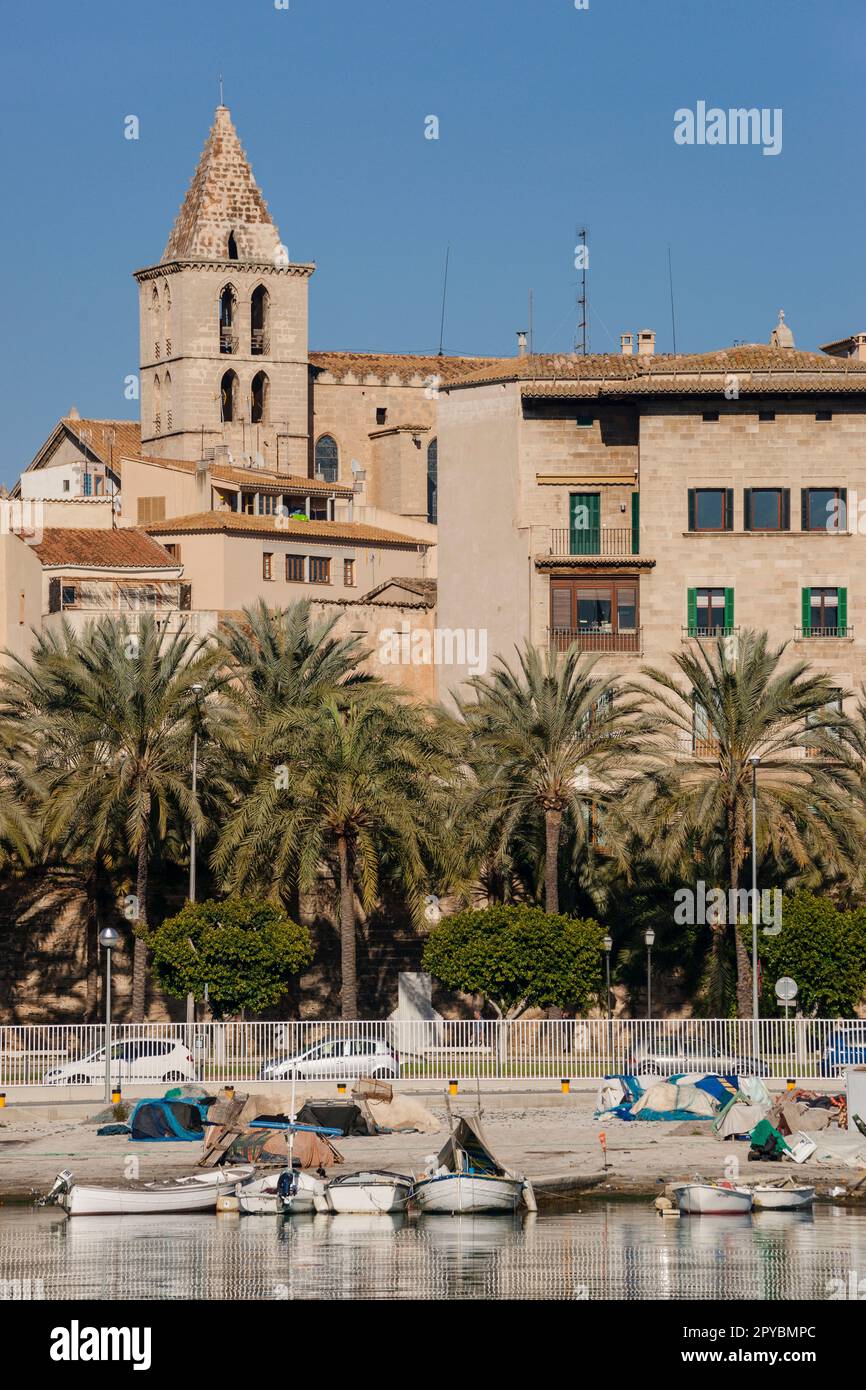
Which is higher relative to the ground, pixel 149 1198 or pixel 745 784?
pixel 745 784

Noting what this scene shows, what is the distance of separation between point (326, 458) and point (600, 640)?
52.3 meters

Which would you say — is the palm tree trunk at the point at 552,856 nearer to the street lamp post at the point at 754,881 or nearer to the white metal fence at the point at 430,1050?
the street lamp post at the point at 754,881

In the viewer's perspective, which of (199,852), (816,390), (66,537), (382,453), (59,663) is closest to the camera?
(59,663)

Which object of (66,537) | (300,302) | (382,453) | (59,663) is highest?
(300,302)

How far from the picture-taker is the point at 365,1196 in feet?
125

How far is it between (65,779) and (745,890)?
15.4 meters

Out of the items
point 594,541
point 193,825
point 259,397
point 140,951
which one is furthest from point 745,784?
point 259,397

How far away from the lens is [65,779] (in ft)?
184

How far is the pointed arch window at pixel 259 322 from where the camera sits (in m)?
119

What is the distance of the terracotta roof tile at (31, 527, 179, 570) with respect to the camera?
83.0 metres

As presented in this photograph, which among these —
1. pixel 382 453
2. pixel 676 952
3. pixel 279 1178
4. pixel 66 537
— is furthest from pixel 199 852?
pixel 382 453

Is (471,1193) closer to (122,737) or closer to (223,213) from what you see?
(122,737)

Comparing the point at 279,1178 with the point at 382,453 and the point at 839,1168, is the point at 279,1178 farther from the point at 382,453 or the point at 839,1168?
the point at 382,453

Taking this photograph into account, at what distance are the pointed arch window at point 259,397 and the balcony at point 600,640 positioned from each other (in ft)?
167
